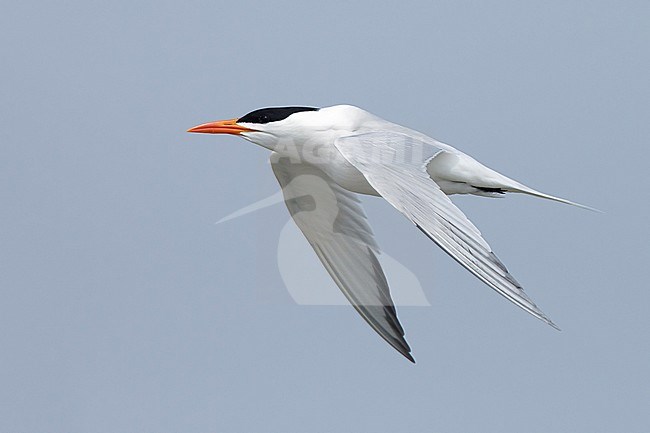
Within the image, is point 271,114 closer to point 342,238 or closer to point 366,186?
point 366,186

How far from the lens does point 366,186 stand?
5934mm

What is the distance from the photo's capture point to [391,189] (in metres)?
5.09

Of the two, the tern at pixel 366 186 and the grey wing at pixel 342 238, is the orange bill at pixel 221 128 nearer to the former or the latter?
the tern at pixel 366 186

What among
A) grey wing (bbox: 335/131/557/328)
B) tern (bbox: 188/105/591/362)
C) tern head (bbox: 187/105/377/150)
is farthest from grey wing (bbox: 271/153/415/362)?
grey wing (bbox: 335/131/557/328)

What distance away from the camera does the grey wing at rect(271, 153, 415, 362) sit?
21.7 ft

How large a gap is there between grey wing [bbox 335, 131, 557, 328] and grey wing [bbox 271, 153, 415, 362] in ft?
3.62

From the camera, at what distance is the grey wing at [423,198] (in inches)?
185

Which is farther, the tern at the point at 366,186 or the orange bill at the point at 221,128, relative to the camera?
the orange bill at the point at 221,128

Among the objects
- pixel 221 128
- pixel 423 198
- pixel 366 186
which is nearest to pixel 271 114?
pixel 221 128

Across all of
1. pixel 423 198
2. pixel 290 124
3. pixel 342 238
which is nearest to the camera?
pixel 423 198

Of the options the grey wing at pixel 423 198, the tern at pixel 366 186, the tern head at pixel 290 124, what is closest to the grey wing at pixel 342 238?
the tern at pixel 366 186

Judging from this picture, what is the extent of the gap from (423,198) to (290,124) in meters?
1.28

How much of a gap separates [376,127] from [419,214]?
3.74ft

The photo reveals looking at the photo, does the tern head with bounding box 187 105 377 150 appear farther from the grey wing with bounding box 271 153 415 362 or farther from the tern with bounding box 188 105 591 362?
the grey wing with bounding box 271 153 415 362
